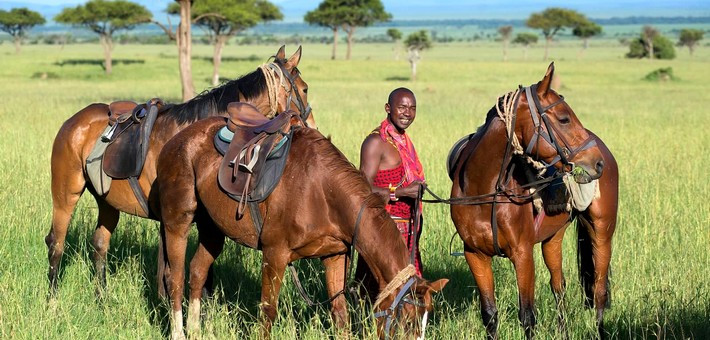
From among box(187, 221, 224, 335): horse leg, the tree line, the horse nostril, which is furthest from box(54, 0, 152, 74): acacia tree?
the horse nostril

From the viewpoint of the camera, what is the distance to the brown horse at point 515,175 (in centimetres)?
513

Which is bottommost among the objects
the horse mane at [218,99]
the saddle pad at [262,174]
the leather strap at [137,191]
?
the leather strap at [137,191]

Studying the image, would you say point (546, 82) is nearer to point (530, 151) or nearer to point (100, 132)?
point (530, 151)

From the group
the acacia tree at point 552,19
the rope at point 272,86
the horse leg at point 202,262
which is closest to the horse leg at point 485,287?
the horse leg at point 202,262

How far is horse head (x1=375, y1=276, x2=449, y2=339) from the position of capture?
14.3 ft

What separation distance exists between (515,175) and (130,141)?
115 inches

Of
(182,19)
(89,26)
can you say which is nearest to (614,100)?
(182,19)

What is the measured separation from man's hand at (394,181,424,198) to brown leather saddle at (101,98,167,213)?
2082mm

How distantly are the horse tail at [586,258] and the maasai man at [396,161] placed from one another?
4.62 feet

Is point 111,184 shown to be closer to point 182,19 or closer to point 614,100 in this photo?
point 182,19

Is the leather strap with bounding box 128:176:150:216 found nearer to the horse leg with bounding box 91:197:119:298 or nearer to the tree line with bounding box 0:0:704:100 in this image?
the horse leg with bounding box 91:197:119:298

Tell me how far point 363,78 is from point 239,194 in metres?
39.1

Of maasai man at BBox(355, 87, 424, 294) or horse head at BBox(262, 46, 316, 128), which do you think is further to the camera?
horse head at BBox(262, 46, 316, 128)

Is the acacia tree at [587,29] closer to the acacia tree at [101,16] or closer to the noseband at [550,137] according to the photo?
the acacia tree at [101,16]
